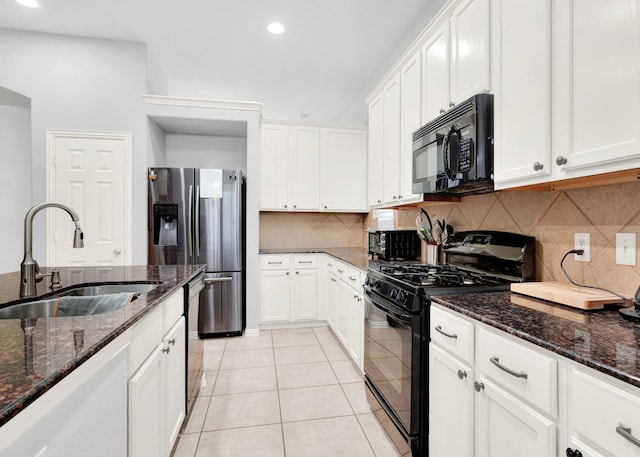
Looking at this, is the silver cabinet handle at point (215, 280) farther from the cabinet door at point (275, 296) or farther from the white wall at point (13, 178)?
the white wall at point (13, 178)

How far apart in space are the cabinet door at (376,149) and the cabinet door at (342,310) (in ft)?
2.78

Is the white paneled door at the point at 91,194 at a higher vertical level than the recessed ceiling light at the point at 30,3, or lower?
lower

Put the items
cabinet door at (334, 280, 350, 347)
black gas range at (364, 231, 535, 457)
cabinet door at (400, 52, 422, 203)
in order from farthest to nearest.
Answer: cabinet door at (334, 280, 350, 347)
cabinet door at (400, 52, 422, 203)
black gas range at (364, 231, 535, 457)

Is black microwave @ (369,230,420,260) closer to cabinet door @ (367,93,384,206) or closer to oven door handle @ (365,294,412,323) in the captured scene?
cabinet door @ (367,93,384,206)

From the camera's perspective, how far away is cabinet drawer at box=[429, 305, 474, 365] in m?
1.20

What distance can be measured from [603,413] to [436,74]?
6.21 feet

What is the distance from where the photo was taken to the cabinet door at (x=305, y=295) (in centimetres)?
380

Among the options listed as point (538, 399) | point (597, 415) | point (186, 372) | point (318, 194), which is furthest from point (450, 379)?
point (318, 194)

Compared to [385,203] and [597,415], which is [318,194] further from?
[597,415]

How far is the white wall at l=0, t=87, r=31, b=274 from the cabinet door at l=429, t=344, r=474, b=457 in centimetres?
418

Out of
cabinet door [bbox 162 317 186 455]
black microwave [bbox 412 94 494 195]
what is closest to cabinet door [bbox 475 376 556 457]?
black microwave [bbox 412 94 494 195]

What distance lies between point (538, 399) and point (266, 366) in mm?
2303

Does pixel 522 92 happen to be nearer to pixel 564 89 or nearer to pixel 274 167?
pixel 564 89

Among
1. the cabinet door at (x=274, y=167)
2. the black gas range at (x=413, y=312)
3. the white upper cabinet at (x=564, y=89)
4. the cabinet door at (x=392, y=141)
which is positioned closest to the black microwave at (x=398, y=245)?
the cabinet door at (x=392, y=141)
